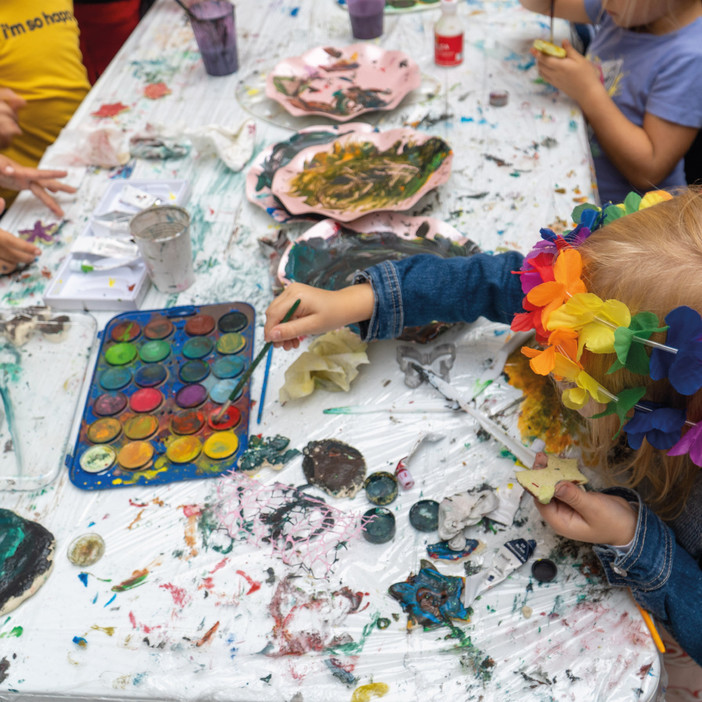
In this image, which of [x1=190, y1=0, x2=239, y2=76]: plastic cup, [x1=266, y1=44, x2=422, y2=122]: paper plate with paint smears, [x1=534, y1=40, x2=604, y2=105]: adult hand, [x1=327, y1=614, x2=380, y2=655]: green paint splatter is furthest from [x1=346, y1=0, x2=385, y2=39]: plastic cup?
[x1=327, y1=614, x2=380, y2=655]: green paint splatter

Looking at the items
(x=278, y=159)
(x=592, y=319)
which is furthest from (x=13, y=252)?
(x=592, y=319)

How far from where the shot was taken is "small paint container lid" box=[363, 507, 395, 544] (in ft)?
2.59

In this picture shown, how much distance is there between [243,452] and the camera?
890 mm

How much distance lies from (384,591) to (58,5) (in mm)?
1765

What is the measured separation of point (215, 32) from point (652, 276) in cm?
132

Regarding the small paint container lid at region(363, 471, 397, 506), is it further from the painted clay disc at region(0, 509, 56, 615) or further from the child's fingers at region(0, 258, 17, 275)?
the child's fingers at region(0, 258, 17, 275)

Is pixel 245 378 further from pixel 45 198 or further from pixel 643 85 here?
pixel 643 85

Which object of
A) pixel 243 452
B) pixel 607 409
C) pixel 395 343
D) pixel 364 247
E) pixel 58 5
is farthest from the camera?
pixel 58 5

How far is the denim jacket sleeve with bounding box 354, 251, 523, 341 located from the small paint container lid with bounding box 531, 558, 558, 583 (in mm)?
393

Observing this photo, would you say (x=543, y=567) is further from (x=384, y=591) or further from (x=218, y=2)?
(x=218, y=2)

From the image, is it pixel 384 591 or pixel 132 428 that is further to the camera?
pixel 132 428

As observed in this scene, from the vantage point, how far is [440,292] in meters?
0.99

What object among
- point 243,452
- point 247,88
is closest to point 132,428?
point 243,452

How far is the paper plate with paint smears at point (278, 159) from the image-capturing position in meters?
1.26
